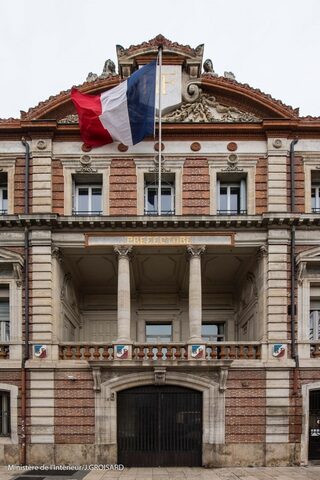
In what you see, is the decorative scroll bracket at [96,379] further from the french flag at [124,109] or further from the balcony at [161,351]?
the french flag at [124,109]

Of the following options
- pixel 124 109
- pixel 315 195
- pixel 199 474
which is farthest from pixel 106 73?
pixel 199 474

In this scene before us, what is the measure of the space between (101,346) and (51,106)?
11.1 m

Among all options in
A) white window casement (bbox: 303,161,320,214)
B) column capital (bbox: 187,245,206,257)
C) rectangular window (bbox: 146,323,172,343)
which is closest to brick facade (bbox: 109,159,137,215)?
column capital (bbox: 187,245,206,257)

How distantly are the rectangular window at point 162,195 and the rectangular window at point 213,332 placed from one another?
8.26 meters

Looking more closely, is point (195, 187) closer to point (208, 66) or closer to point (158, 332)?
point (208, 66)

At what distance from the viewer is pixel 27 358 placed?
2494 centimetres

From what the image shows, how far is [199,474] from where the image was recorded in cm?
2286

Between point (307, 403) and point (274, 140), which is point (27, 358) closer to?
point (307, 403)

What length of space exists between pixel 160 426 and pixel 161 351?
10.6 ft

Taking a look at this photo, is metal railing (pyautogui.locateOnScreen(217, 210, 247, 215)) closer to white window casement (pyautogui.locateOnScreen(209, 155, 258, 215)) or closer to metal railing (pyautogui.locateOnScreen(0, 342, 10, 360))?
white window casement (pyautogui.locateOnScreen(209, 155, 258, 215))

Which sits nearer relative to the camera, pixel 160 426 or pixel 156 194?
pixel 160 426

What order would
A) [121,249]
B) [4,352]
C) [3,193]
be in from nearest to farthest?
1. [4,352]
2. [121,249]
3. [3,193]

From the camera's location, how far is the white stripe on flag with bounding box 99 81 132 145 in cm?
2575

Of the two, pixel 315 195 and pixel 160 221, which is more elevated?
pixel 315 195
